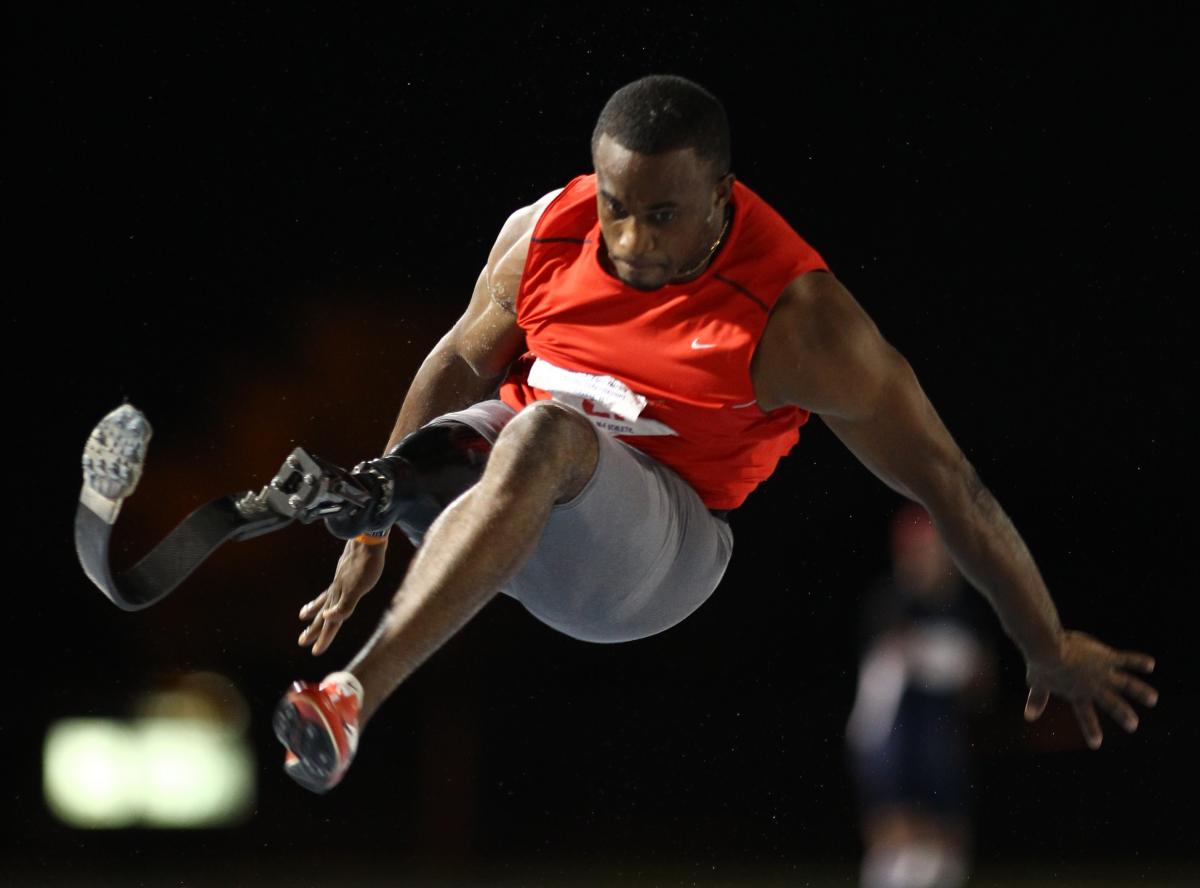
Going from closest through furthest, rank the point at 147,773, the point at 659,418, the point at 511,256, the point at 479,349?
the point at 659,418 < the point at 511,256 < the point at 479,349 < the point at 147,773

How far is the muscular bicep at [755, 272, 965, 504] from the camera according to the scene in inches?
90.4

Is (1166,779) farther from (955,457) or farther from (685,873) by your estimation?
(955,457)

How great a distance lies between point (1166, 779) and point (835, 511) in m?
1.48

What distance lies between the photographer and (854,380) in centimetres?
230

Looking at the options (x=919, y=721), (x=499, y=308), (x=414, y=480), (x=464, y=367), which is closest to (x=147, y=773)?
(x=919, y=721)

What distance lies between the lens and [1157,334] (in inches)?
236

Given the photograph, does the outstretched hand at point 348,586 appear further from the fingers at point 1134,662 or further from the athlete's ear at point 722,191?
the fingers at point 1134,662

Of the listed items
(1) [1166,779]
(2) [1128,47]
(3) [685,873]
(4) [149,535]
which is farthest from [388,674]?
(2) [1128,47]

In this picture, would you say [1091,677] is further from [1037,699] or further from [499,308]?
[499,308]

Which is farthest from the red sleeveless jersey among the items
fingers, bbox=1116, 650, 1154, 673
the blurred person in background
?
the blurred person in background

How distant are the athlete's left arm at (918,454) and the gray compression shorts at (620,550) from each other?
0.79 ft

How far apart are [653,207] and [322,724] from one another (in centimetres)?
87

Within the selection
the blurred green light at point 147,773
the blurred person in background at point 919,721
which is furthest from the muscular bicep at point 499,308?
the blurred green light at point 147,773

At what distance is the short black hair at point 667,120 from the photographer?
2.24 m
